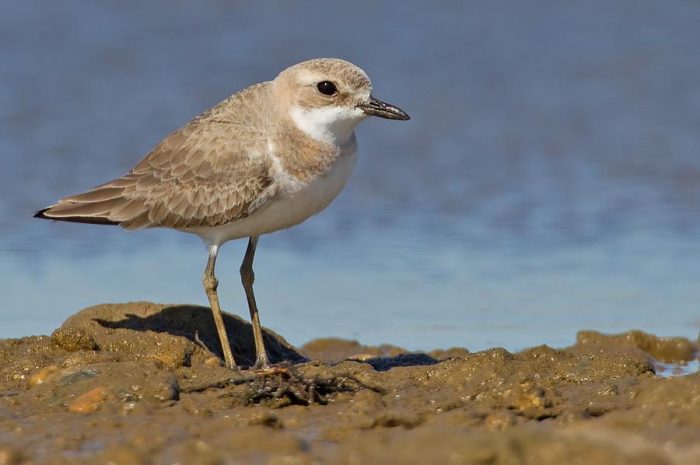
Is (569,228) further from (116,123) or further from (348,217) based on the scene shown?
(116,123)

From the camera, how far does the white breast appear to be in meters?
8.35

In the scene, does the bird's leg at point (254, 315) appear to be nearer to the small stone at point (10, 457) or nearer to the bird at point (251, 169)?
the bird at point (251, 169)

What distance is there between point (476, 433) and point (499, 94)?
9822 millimetres

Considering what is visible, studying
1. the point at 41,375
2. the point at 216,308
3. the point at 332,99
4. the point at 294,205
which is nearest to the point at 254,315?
the point at 216,308

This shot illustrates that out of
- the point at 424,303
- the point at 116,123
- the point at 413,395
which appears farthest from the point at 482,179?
the point at 413,395

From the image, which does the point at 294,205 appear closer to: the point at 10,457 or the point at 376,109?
the point at 376,109

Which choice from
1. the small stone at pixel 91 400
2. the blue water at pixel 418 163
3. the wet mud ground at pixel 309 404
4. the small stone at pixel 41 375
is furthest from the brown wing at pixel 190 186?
the small stone at pixel 91 400

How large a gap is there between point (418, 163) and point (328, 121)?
16.6 feet

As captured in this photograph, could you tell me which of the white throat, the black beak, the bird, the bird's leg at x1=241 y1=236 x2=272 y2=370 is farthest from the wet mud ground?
the black beak

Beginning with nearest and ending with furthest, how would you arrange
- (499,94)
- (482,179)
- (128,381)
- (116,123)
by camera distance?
1. (128,381)
2. (482,179)
3. (116,123)
4. (499,94)

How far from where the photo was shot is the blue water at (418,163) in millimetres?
10516

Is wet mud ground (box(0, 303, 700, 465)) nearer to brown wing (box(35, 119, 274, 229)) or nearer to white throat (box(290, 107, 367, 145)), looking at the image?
brown wing (box(35, 119, 274, 229))

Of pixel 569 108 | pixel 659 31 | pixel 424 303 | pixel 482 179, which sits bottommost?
pixel 424 303

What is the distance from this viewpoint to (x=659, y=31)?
647 inches
